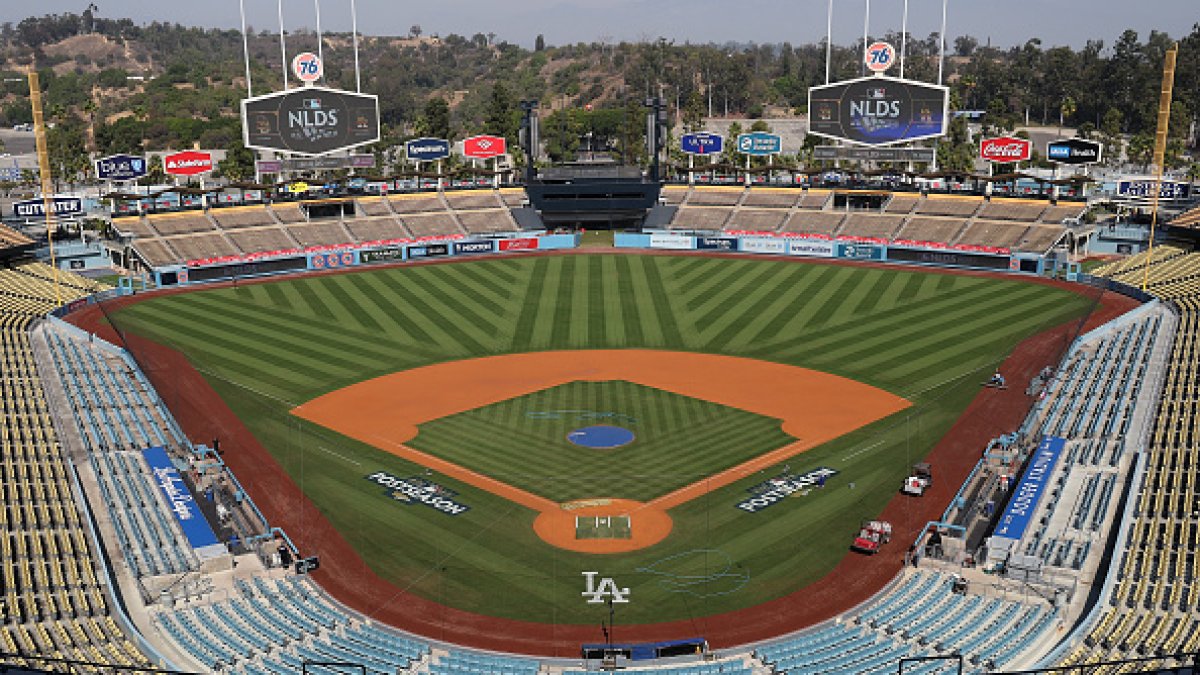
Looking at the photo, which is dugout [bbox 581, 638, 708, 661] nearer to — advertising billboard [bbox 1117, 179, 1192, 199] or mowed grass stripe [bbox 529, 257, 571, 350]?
mowed grass stripe [bbox 529, 257, 571, 350]

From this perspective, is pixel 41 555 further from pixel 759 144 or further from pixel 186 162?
pixel 759 144

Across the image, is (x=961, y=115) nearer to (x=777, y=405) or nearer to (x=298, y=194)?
(x=298, y=194)

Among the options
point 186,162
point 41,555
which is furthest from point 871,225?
Result: point 41,555

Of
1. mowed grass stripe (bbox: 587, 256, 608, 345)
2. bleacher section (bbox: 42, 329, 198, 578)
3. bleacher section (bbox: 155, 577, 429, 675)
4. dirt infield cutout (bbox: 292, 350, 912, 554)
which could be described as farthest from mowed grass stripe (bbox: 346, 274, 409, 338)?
bleacher section (bbox: 155, 577, 429, 675)

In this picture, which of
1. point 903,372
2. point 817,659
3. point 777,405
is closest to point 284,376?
point 777,405

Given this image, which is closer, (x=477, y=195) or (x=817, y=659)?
(x=817, y=659)

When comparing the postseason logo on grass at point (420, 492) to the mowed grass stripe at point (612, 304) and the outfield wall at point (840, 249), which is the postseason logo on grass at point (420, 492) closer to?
the mowed grass stripe at point (612, 304)
